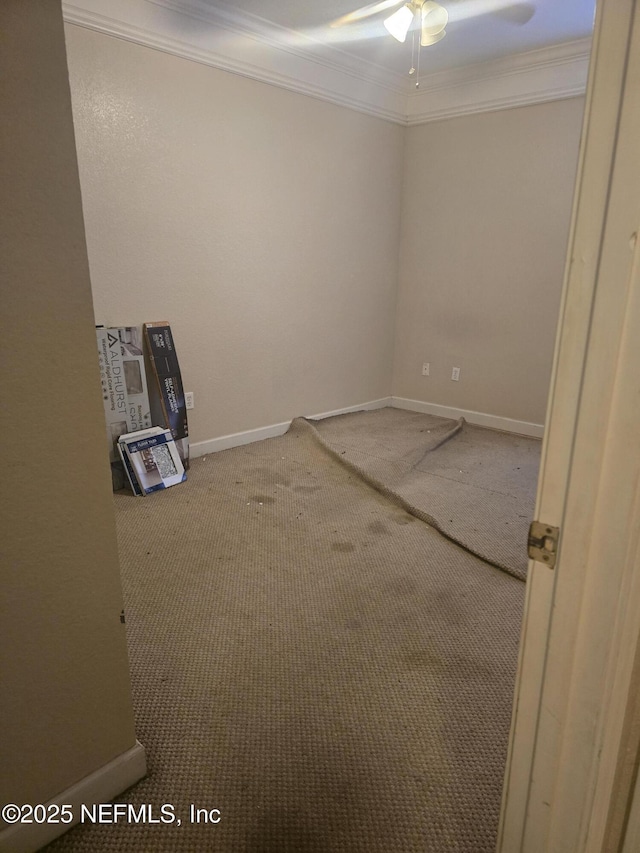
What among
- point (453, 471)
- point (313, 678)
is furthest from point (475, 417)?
point (313, 678)

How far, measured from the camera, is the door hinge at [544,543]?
64 centimetres

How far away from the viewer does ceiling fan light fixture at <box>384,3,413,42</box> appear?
8.36ft

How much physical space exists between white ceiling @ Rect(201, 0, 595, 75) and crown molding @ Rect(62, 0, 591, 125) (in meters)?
0.03

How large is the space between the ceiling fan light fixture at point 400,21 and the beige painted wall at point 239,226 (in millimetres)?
1091

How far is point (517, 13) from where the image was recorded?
307 centimetres

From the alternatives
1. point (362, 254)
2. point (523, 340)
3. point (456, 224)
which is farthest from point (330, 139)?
point (523, 340)

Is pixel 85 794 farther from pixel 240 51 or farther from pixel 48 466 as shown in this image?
pixel 240 51

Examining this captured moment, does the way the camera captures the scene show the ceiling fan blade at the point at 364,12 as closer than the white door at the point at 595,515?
No

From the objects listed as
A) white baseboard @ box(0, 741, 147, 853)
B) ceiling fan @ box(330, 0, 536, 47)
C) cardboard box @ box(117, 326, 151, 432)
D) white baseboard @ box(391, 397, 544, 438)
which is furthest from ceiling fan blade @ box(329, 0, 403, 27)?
white baseboard @ box(0, 741, 147, 853)

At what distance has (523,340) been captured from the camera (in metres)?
4.13

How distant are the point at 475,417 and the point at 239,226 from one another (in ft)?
7.90

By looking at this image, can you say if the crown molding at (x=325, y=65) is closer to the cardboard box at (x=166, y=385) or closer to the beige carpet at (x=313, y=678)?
the cardboard box at (x=166, y=385)

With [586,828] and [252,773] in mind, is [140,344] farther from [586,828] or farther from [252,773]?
[586,828]

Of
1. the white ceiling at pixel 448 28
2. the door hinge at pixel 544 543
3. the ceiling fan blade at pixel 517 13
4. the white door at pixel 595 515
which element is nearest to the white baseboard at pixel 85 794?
the white door at pixel 595 515
